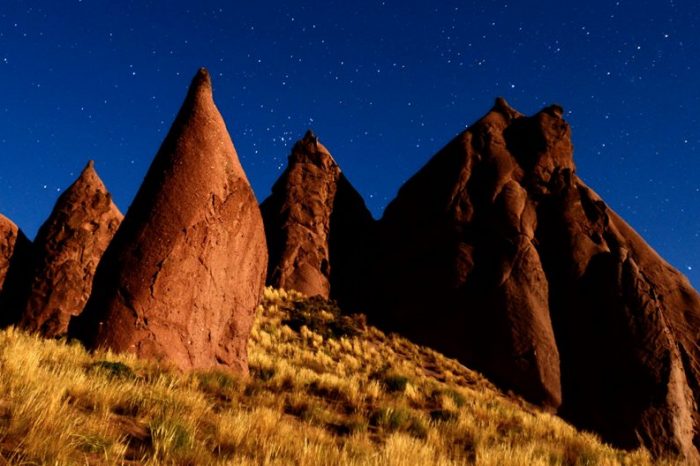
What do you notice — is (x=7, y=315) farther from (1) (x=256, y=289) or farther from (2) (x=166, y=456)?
(2) (x=166, y=456)

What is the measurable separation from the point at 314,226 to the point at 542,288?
17.7m

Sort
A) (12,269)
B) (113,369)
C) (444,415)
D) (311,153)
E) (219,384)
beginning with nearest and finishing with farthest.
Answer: (113,369) < (219,384) < (444,415) < (12,269) < (311,153)

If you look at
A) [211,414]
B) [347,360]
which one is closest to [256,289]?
[211,414]

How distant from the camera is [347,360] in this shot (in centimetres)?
1944

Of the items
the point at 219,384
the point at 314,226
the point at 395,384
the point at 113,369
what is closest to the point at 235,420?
the point at 113,369

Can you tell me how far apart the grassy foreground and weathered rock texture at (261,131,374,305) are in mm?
18982

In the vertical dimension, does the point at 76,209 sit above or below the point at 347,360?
above

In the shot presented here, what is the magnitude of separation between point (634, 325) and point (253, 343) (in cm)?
1943

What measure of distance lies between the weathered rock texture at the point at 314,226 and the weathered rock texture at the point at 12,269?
1485 cm

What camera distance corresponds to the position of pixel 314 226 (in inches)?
1506

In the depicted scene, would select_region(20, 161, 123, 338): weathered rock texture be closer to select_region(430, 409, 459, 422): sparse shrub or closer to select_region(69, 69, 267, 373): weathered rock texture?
select_region(69, 69, 267, 373): weathered rock texture

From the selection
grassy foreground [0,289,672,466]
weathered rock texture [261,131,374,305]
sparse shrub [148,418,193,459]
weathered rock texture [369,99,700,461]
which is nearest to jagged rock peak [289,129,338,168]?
weathered rock texture [261,131,374,305]

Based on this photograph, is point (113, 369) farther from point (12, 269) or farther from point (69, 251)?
point (12, 269)

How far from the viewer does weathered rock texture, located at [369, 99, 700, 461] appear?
23.4m
